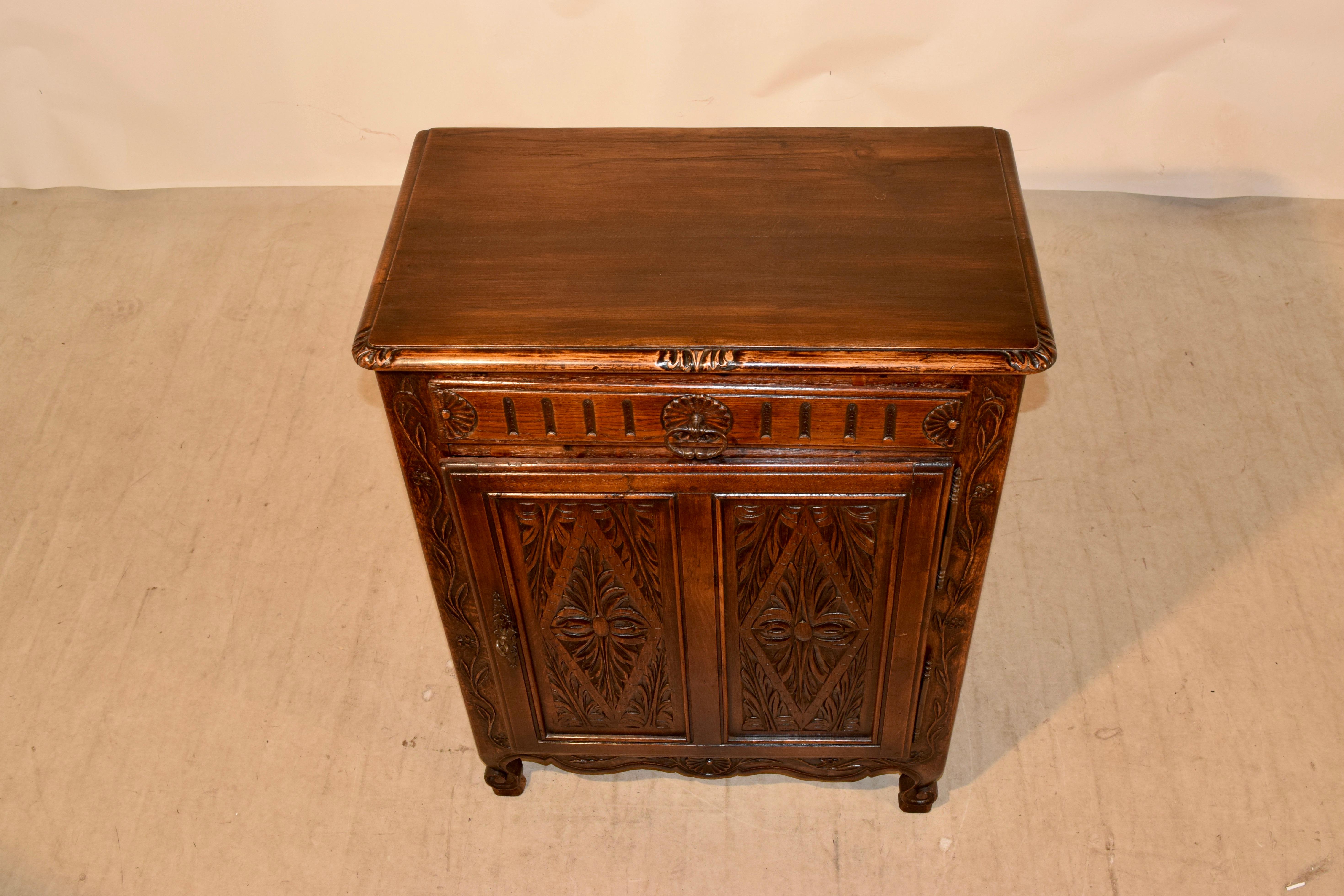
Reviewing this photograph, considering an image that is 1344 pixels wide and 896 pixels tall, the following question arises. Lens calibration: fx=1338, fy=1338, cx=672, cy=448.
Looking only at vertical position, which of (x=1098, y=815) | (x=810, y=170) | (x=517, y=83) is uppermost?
(x=810, y=170)

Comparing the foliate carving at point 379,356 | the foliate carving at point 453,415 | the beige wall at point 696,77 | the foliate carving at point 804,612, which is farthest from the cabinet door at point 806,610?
the beige wall at point 696,77

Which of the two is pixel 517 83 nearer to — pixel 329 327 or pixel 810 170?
pixel 329 327

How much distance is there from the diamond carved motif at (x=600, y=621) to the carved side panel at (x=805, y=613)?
0.47 feet

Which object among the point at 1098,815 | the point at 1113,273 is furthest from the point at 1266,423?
the point at 1098,815

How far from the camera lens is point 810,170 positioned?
2.05 meters

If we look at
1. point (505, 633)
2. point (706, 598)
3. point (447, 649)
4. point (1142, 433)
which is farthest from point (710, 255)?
point (1142, 433)

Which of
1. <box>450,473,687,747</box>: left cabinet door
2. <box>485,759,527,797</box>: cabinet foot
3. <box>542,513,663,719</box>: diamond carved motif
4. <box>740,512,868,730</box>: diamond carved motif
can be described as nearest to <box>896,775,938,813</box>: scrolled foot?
<box>740,512,868,730</box>: diamond carved motif

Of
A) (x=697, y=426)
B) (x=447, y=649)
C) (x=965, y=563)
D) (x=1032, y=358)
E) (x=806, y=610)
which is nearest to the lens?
(x=1032, y=358)

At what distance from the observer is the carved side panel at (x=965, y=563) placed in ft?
5.79

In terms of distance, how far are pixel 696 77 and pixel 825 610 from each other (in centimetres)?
198

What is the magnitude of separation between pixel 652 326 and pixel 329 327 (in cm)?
185

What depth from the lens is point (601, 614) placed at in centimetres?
210

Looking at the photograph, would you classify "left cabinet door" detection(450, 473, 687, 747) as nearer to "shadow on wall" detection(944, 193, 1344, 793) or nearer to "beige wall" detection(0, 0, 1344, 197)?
"shadow on wall" detection(944, 193, 1344, 793)

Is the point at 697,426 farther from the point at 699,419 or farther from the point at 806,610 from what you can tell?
the point at 806,610
